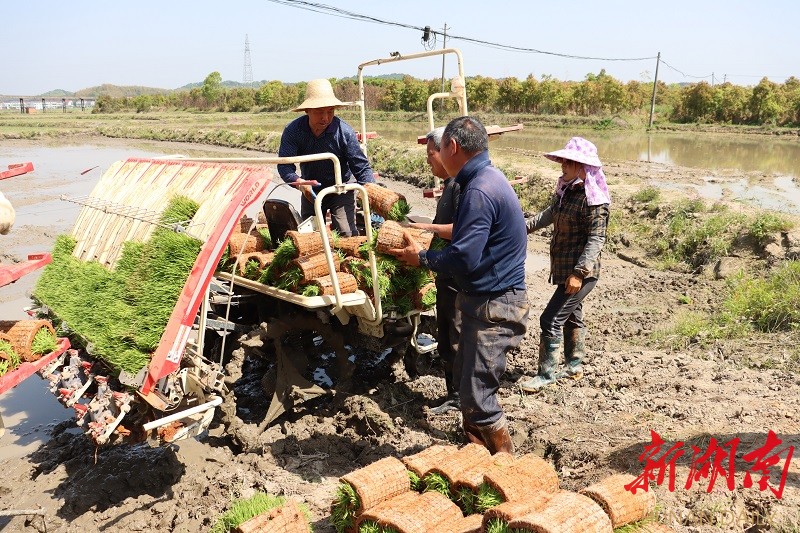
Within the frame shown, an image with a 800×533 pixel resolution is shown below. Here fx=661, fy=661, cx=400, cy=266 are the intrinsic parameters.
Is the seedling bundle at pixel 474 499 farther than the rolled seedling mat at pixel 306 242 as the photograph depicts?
No

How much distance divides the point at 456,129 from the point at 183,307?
196 centimetres

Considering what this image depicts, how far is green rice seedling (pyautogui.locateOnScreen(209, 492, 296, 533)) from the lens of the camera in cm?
357

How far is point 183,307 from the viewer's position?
4.00 metres

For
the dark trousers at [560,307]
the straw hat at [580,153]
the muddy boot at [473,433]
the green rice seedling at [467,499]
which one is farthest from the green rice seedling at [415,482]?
the straw hat at [580,153]

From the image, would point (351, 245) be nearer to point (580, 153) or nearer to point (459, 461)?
point (580, 153)

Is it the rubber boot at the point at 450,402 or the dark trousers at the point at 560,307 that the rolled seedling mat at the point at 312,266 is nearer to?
the rubber boot at the point at 450,402

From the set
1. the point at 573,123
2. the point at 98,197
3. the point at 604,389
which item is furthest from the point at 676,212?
the point at 573,123

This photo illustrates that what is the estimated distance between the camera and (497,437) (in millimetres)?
4066

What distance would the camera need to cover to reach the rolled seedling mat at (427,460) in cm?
362

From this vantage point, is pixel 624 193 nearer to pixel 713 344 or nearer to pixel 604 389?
pixel 713 344

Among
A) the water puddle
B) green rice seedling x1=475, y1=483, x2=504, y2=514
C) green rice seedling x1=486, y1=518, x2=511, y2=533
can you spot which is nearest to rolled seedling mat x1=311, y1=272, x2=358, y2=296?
green rice seedling x1=475, y1=483, x2=504, y2=514

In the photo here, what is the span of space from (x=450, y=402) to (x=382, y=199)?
169 centimetres

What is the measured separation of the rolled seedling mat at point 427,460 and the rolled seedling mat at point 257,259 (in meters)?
2.05

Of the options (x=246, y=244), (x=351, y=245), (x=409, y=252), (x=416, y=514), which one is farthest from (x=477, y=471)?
(x=246, y=244)
